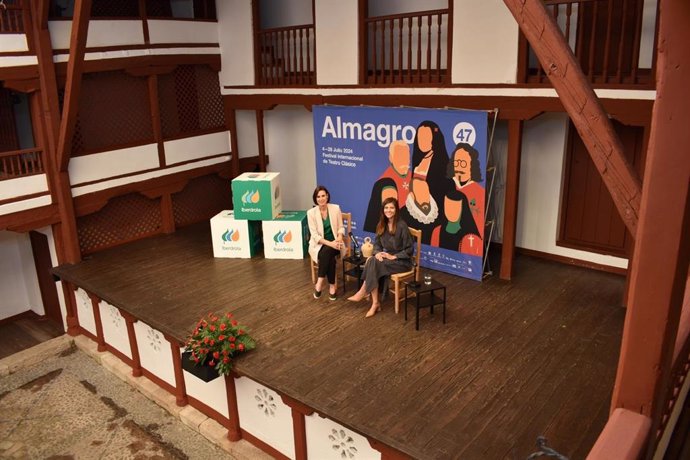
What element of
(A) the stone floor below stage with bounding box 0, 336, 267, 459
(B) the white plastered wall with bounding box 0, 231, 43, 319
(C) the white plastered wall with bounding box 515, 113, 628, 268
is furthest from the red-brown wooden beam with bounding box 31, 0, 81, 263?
(C) the white plastered wall with bounding box 515, 113, 628, 268

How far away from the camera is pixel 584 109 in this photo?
2719 mm

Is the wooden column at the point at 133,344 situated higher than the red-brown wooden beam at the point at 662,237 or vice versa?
the red-brown wooden beam at the point at 662,237

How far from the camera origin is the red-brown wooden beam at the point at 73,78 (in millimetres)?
7406

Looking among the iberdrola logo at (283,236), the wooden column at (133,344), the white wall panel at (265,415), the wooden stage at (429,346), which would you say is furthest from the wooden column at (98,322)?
the white wall panel at (265,415)

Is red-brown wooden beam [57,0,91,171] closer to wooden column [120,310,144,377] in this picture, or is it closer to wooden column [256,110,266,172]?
wooden column [120,310,144,377]

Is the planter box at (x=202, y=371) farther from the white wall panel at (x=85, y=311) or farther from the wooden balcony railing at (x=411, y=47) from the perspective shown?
the wooden balcony railing at (x=411, y=47)

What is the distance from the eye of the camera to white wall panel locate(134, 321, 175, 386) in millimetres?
7324

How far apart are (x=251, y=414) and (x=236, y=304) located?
65.8 inches

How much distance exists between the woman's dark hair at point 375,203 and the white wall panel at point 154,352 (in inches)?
139

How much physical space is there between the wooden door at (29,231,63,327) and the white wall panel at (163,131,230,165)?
8.71 ft

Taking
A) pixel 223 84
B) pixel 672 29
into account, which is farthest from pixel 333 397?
pixel 223 84

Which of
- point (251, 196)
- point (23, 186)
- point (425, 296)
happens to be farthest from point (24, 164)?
point (425, 296)

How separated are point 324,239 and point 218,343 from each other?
2237mm

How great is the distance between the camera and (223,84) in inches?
436
